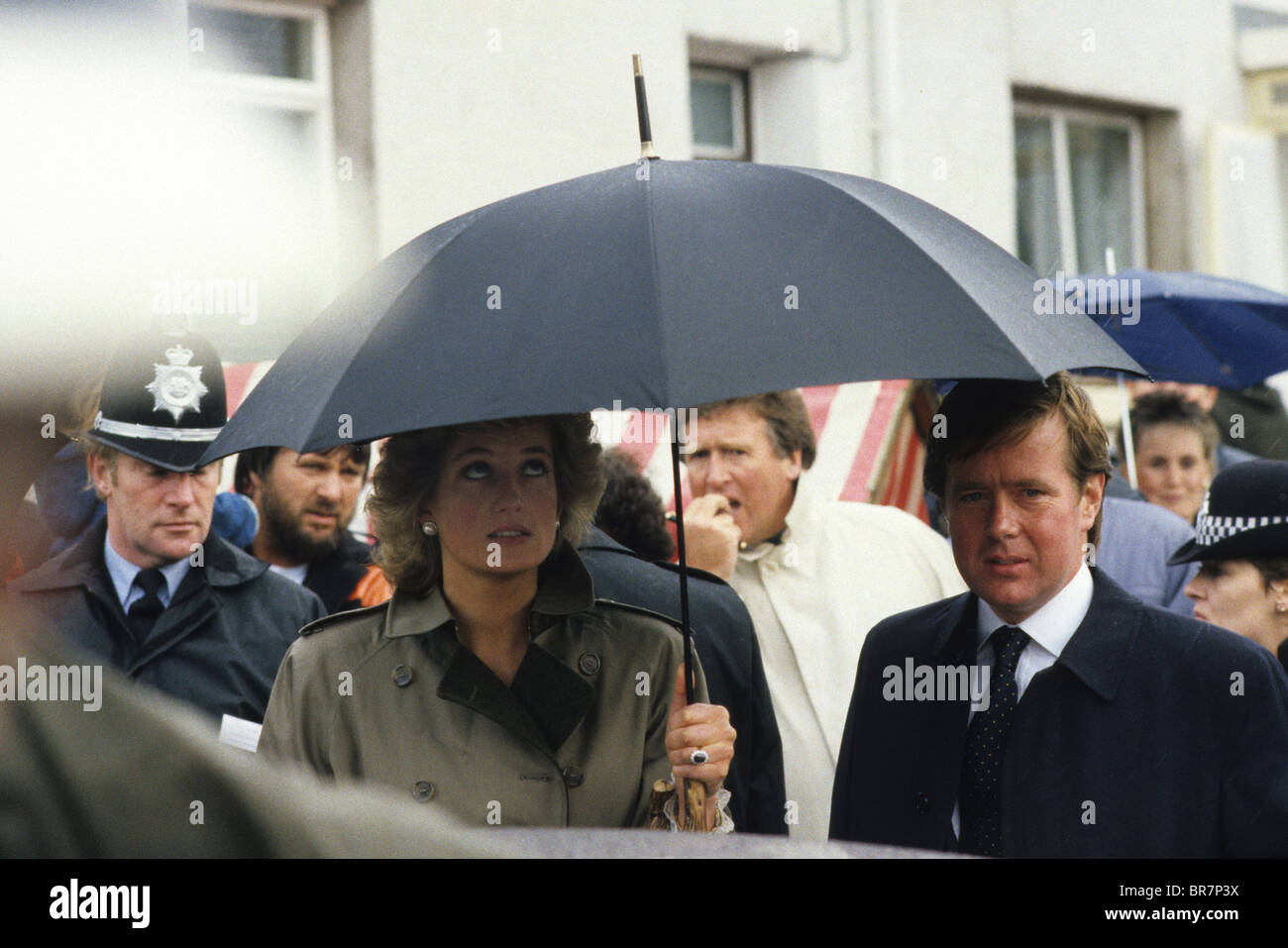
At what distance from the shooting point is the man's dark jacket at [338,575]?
16.9 ft

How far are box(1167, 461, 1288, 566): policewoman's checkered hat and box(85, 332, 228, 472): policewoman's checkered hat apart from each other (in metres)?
2.45

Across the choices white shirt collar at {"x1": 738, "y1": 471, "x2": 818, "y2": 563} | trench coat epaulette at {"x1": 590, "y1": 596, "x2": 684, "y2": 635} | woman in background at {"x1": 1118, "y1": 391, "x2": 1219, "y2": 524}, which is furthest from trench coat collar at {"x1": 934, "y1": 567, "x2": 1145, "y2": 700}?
woman in background at {"x1": 1118, "y1": 391, "x2": 1219, "y2": 524}

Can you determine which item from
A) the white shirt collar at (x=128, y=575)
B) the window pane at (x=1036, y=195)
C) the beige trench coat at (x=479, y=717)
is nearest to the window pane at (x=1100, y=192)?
the window pane at (x=1036, y=195)

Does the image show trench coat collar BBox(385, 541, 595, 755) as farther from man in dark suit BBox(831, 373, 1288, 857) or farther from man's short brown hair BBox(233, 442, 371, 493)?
man's short brown hair BBox(233, 442, 371, 493)

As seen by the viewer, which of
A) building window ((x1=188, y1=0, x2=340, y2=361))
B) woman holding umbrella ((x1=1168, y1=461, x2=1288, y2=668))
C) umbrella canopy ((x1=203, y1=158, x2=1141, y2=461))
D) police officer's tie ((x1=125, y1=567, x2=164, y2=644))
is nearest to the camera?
umbrella canopy ((x1=203, y1=158, x2=1141, y2=461))

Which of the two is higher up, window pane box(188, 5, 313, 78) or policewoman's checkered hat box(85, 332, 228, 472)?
window pane box(188, 5, 313, 78)

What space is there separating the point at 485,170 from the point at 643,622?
5.20 meters

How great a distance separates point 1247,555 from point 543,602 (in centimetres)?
187

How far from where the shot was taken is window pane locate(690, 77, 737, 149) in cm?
977

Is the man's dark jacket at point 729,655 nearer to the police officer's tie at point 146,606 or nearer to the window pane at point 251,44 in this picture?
the police officer's tie at point 146,606

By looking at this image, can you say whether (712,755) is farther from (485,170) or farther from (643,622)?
(485,170)

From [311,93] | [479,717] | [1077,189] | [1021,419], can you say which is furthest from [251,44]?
[1077,189]

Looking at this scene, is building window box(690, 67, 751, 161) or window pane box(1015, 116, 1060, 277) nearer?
building window box(690, 67, 751, 161)
